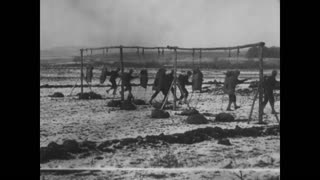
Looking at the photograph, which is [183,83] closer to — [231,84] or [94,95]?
[231,84]

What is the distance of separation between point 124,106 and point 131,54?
29.0 inches

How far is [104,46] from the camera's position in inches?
233

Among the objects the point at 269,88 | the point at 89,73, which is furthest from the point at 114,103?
the point at 269,88

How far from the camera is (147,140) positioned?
5.82 m

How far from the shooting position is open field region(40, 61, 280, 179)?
5.70 meters

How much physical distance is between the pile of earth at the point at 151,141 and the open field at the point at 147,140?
19 mm

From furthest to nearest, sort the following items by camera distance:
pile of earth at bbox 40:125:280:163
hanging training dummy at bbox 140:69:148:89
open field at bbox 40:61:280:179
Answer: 1. hanging training dummy at bbox 140:69:148:89
2. pile of earth at bbox 40:125:280:163
3. open field at bbox 40:61:280:179

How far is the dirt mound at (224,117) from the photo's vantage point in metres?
5.87

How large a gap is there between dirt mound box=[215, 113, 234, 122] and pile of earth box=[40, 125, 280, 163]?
135 mm

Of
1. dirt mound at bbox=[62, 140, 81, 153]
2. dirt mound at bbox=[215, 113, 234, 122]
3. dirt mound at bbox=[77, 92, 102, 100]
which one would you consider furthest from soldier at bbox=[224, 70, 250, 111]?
dirt mound at bbox=[62, 140, 81, 153]

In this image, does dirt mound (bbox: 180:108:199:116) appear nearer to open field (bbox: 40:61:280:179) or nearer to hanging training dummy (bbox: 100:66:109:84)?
open field (bbox: 40:61:280:179)

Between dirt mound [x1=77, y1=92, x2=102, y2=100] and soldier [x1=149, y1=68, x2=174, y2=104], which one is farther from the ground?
soldier [x1=149, y1=68, x2=174, y2=104]

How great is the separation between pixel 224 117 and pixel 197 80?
2.09 ft

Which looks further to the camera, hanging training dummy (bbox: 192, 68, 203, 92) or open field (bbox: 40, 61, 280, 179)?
hanging training dummy (bbox: 192, 68, 203, 92)
